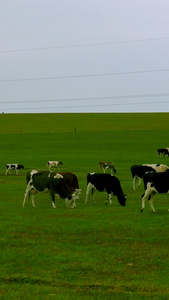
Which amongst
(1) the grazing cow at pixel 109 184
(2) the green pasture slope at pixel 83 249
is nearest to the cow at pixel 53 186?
(2) the green pasture slope at pixel 83 249

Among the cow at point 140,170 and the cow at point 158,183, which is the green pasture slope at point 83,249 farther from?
the cow at point 158,183

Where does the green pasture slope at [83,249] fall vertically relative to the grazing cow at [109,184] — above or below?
below

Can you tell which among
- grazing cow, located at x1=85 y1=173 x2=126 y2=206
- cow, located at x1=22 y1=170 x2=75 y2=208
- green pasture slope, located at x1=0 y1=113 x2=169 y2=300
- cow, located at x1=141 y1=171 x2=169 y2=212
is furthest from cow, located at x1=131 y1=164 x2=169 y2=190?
cow, located at x1=141 y1=171 x2=169 y2=212

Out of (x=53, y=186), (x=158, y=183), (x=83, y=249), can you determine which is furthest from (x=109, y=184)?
(x=83, y=249)

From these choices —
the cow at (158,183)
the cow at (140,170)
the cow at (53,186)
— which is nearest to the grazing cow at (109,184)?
the cow at (53,186)

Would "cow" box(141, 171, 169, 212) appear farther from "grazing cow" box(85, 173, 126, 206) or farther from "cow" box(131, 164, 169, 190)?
"cow" box(131, 164, 169, 190)

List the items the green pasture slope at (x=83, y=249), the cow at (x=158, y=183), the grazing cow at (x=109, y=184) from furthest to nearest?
the grazing cow at (x=109, y=184)
the cow at (x=158, y=183)
the green pasture slope at (x=83, y=249)

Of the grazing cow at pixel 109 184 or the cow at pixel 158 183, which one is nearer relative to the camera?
the cow at pixel 158 183

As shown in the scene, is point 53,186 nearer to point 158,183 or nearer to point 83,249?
point 158,183

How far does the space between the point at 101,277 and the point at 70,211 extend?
10663mm

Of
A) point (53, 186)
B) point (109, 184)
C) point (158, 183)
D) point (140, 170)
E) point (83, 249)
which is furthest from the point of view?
point (140, 170)

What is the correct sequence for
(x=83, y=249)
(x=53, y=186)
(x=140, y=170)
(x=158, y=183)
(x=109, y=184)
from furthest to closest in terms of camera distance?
(x=140, y=170), (x=109, y=184), (x=53, y=186), (x=158, y=183), (x=83, y=249)

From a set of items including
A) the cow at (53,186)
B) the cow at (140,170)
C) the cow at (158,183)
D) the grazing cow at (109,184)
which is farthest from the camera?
the cow at (140,170)

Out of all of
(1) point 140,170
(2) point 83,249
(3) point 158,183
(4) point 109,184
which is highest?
(1) point 140,170
